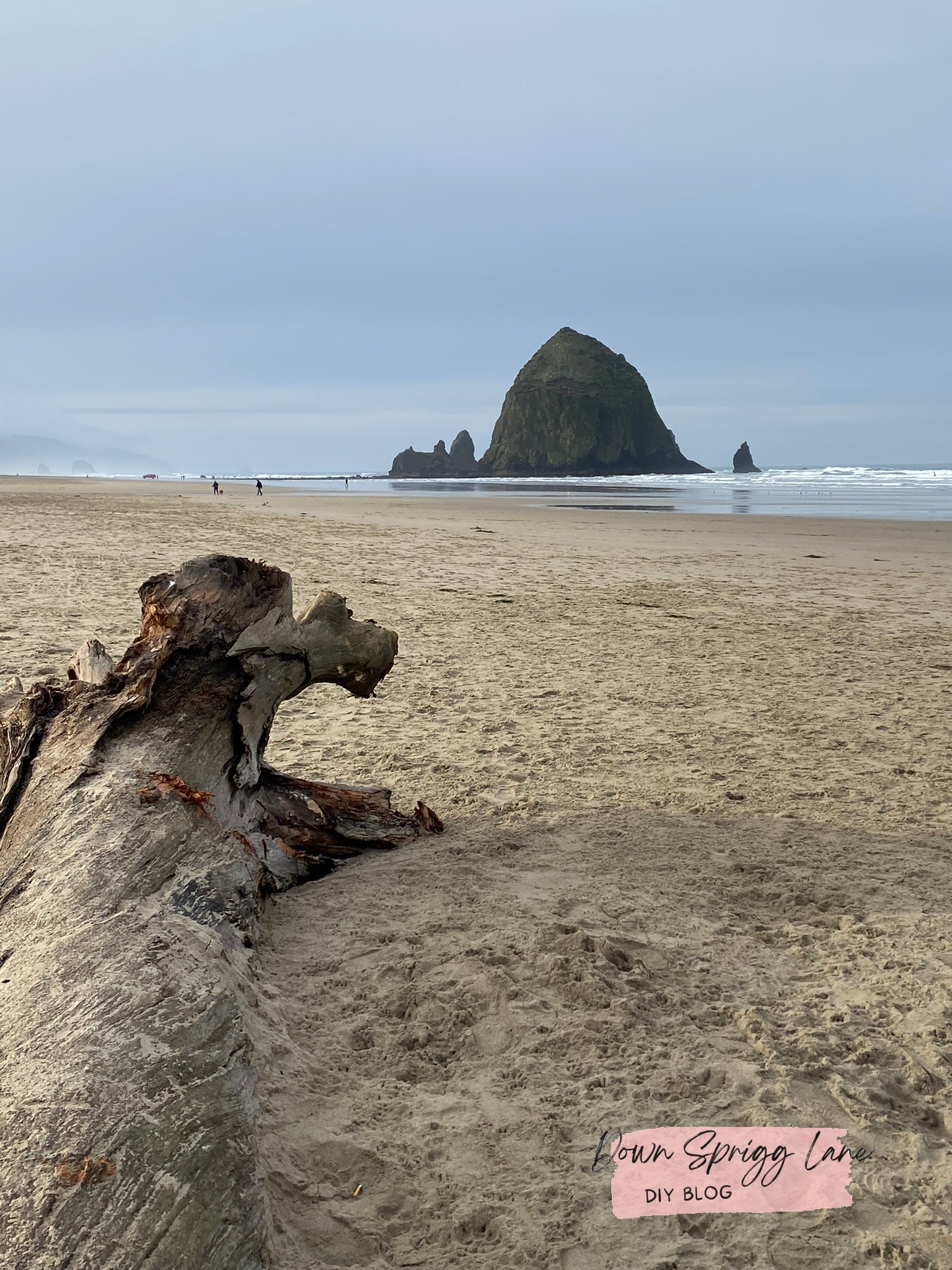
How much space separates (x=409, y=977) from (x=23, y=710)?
170 centimetres

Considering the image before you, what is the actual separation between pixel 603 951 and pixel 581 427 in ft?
377

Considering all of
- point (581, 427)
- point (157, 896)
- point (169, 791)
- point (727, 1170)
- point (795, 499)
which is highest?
point (581, 427)

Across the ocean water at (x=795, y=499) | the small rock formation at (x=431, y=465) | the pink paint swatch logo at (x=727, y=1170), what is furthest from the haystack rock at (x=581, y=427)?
the pink paint swatch logo at (x=727, y=1170)

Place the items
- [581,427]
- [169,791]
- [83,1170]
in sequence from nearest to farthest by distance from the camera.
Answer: [83,1170] → [169,791] → [581,427]

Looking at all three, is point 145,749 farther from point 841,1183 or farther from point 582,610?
point 582,610

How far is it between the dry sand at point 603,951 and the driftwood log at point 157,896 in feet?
0.94

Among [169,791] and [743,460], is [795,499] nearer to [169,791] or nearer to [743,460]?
[169,791]

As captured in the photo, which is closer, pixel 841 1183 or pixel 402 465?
pixel 841 1183

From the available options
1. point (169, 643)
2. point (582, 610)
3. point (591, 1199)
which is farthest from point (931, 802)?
point (582, 610)

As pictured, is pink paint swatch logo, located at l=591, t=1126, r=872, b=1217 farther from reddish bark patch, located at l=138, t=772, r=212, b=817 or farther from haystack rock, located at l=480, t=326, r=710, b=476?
haystack rock, located at l=480, t=326, r=710, b=476

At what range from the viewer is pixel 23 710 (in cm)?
314

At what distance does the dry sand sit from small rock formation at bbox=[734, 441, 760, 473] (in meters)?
113

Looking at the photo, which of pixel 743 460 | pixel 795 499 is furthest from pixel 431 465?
pixel 795 499

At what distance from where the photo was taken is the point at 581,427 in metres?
113
